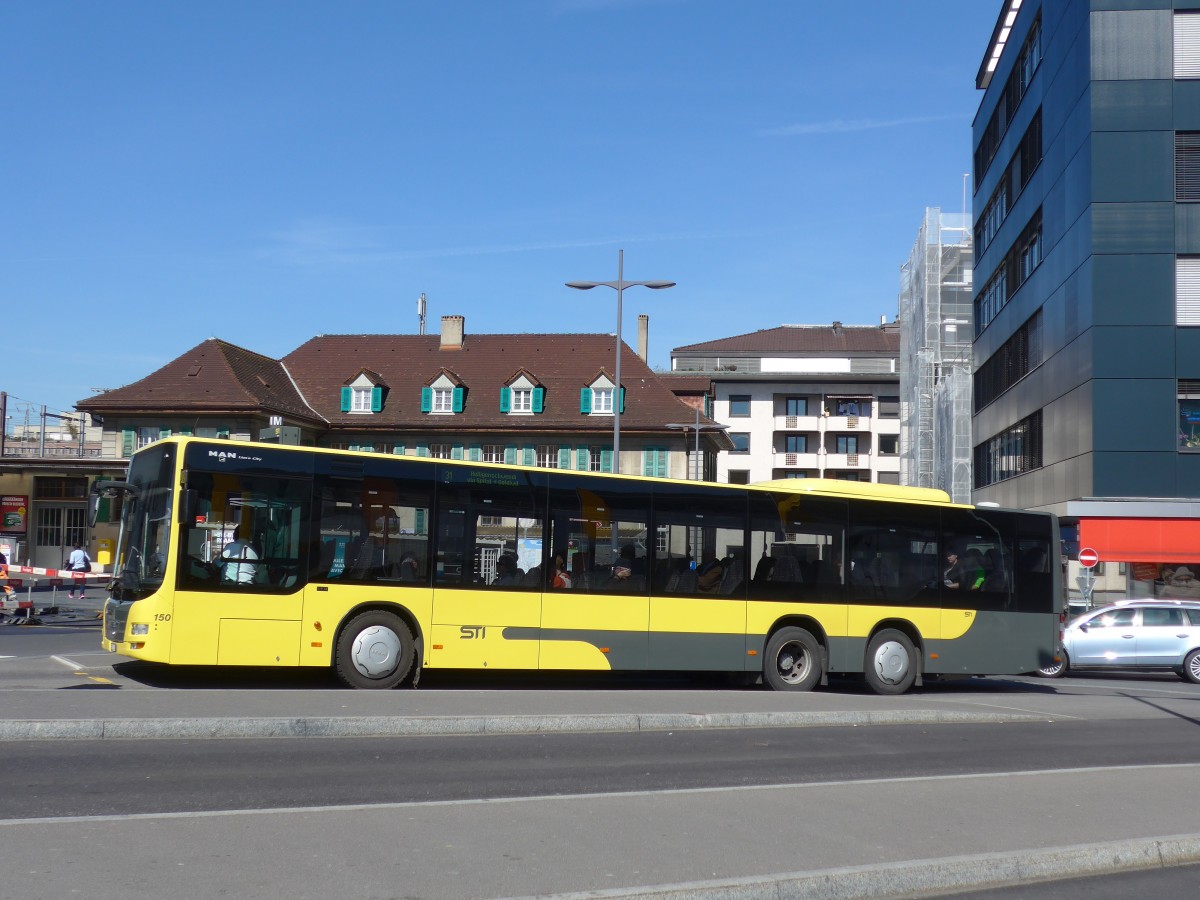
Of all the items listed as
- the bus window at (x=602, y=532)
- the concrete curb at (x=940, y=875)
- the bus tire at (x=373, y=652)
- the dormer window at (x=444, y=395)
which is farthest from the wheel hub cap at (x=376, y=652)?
the dormer window at (x=444, y=395)

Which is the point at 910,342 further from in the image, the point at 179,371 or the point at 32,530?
the point at 32,530

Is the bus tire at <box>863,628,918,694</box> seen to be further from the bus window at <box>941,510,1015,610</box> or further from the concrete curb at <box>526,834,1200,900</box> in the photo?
the concrete curb at <box>526,834,1200,900</box>

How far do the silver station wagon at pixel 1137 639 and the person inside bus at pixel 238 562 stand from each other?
1625 cm

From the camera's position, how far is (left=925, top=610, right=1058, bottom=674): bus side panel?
1917 cm

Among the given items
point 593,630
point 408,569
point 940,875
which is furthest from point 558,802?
point 593,630

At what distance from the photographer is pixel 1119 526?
3488 centimetres

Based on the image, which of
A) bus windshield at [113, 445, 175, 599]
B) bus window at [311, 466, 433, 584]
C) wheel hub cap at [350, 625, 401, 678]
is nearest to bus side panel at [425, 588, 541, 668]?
wheel hub cap at [350, 625, 401, 678]

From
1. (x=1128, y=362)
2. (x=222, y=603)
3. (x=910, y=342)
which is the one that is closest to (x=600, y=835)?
(x=222, y=603)

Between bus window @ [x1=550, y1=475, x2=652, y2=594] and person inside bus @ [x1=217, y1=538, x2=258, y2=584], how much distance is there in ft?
12.4

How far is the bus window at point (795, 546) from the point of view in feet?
58.5

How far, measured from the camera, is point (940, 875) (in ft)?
22.6

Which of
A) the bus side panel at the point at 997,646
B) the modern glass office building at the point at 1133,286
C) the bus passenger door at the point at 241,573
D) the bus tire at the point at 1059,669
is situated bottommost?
the bus tire at the point at 1059,669

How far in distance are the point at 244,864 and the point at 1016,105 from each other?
148 feet

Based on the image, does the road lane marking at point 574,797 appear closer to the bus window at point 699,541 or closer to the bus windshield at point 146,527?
the bus window at point 699,541
